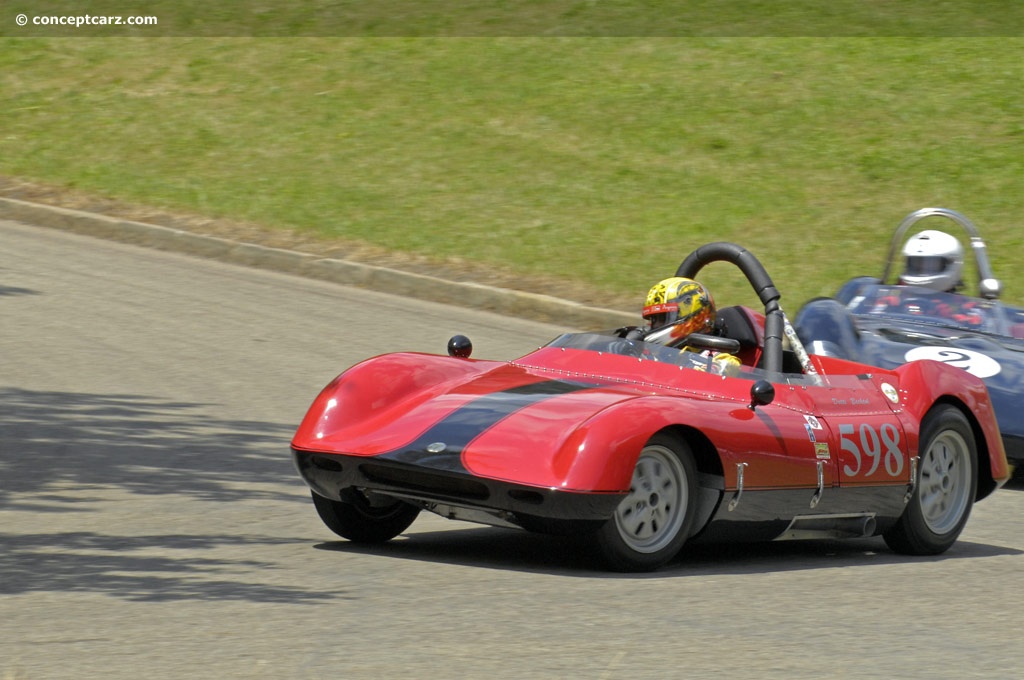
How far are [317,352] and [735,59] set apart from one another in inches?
482

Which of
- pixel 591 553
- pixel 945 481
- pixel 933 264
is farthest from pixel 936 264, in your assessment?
pixel 591 553

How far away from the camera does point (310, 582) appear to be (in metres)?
6.32

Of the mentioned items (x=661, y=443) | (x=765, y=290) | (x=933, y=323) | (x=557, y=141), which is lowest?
(x=661, y=443)

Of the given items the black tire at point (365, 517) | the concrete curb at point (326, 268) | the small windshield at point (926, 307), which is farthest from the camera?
the concrete curb at point (326, 268)

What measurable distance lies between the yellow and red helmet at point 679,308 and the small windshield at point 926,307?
435 centimetres

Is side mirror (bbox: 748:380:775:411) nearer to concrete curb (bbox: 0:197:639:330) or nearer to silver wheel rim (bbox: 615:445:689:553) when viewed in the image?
silver wheel rim (bbox: 615:445:689:553)

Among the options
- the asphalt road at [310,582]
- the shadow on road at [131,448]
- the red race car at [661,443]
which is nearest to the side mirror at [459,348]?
the red race car at [661,443]

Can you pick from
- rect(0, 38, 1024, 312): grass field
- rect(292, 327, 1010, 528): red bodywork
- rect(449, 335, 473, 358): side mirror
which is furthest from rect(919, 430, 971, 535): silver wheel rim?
rect(0, 38, 1024, 312): grass field

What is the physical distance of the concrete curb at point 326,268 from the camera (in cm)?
1573

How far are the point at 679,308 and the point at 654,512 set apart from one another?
1553 mm

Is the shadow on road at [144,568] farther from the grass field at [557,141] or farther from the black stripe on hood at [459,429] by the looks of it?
the grass field at [557,141]

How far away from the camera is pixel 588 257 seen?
1756cm

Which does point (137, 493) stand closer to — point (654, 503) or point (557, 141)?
point (654, 503)

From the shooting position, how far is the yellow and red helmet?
8.15 metres
